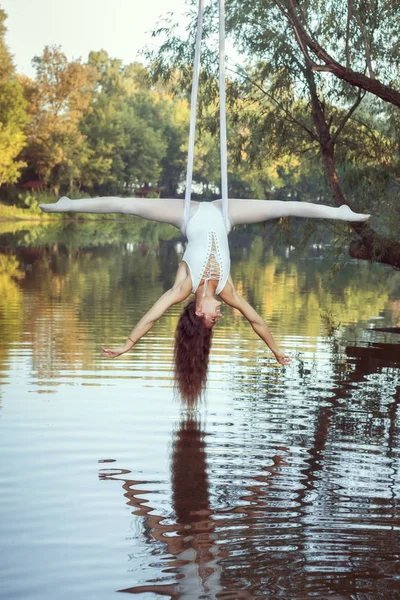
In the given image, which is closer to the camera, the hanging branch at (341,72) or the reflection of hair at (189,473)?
the reflection of hair at (189,473)

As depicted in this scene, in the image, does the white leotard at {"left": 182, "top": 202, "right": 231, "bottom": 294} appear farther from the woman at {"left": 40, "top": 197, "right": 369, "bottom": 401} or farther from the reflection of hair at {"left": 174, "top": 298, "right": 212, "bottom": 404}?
the reflection of hair at {"left": 174, "top": 298, "right": 212, "bottom": 404}

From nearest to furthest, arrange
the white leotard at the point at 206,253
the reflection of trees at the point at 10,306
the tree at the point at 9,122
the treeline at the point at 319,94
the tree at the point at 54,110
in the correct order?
the white leotard at the point at 206,253 → the reflection of trees at the point at 10,306 → the treeline at the point at 319,94 → the tree at the point at 9,122 → the tree at the point at 54,110

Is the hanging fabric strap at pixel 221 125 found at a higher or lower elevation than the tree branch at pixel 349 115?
lower

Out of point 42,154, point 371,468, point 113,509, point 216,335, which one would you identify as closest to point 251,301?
point 216,335

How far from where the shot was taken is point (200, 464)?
7.33 metres

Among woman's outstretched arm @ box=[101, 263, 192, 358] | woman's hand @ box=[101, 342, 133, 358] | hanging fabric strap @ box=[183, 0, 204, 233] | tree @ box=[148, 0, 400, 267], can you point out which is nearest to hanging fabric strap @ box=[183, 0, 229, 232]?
hanging fabric strap @ box=[183, 0, 204, 233]

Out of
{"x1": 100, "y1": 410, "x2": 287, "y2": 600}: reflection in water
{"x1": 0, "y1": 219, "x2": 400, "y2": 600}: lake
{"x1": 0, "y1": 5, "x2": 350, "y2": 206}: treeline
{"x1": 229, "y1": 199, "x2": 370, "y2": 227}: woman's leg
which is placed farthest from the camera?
{"x1": 0, "y1": 5, "x2": 350, "y2": 206}: treeline

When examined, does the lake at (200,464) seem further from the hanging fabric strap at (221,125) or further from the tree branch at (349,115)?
the tree branch at (349,115)

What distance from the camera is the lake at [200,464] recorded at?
518cm

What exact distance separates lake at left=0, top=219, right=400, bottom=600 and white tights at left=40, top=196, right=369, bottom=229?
5.85 feet

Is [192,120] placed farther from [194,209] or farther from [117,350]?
[117,350]

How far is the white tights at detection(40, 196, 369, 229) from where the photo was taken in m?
6.51

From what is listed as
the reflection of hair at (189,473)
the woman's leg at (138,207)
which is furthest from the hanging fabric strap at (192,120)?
the reflection of hair at (189,473)

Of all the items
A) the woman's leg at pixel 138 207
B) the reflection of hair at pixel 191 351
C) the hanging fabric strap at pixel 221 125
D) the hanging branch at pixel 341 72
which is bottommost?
the reflection of hair at pixel 191 351
